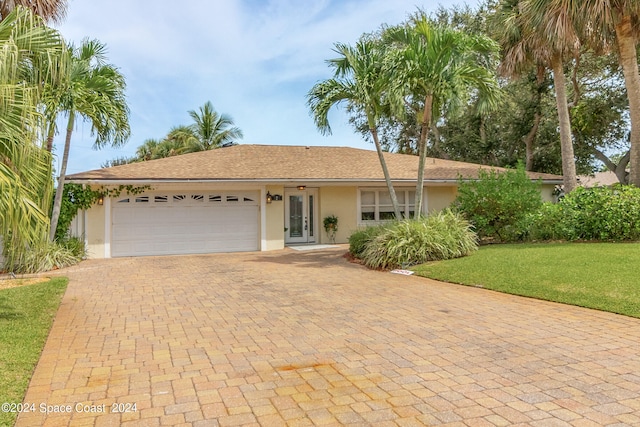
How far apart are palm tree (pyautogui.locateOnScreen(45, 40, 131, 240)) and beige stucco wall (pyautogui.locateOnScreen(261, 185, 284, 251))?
5.77 m

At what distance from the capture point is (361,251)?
42.0ft

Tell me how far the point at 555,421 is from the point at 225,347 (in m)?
3.39

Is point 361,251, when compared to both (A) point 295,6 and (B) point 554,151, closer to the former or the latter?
(A) point 295,6

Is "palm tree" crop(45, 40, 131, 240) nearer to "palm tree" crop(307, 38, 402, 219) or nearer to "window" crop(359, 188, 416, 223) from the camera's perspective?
"palm tree" crop(307, 38, 402, 219)

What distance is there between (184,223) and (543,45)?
14558 mm

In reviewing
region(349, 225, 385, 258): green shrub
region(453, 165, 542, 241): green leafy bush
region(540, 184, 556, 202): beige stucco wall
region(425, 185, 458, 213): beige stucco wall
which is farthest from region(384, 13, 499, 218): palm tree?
region(540, 184, 556, 202): beige stucco wall

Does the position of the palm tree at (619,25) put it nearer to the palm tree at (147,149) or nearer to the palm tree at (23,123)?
the palm tree at (23,123)

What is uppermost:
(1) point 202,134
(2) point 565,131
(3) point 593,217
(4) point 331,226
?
(1) point 202,134

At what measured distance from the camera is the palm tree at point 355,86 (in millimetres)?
12328

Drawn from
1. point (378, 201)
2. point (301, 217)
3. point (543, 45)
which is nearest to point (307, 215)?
point (301, 217)

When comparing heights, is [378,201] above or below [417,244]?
above

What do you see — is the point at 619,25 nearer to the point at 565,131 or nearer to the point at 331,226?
the point at 565,131

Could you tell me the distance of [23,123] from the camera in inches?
217

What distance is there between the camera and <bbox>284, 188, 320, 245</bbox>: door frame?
58.2ft
